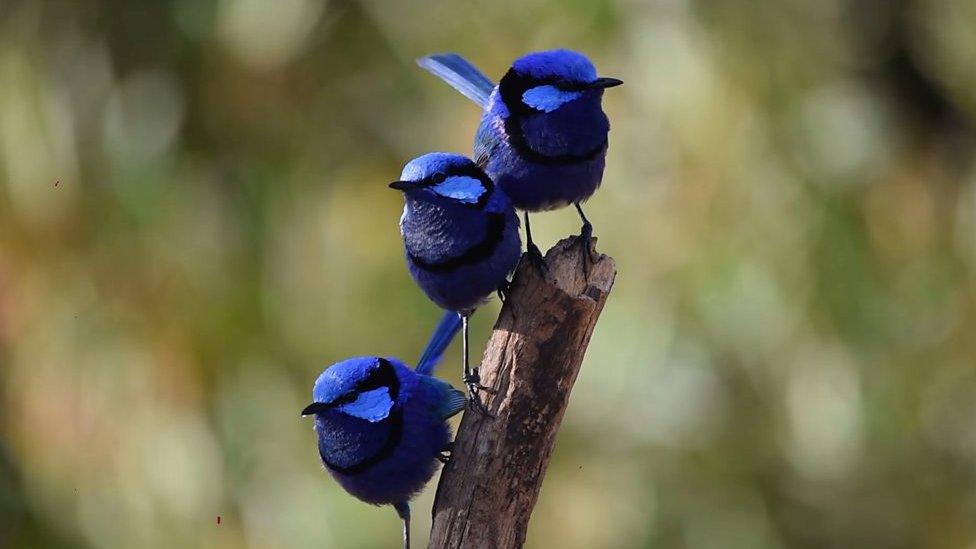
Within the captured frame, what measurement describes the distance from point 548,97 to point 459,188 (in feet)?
0.74

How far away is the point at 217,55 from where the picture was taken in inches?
212

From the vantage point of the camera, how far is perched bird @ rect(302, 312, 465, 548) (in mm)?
2467

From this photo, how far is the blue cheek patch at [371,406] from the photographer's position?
2463mm

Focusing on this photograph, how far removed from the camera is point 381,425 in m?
2.52

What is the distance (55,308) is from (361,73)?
160 cm

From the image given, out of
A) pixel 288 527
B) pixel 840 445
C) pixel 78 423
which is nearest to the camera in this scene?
pixel 840 445

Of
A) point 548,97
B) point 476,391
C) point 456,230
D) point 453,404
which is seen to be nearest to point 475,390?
point 476,391

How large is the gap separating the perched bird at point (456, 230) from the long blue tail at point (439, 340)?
0.43 m

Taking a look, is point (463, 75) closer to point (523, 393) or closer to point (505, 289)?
point (505, 289)

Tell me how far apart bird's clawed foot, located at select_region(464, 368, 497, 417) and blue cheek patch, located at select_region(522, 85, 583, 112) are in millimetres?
492

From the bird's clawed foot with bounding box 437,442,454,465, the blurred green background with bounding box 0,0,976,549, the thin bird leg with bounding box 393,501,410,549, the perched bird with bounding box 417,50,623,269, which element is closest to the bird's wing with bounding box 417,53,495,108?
the perched bird with bounding box 417,50,623,269

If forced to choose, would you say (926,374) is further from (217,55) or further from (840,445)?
(217,55)

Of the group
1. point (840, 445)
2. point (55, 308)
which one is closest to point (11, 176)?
point (55, 308)


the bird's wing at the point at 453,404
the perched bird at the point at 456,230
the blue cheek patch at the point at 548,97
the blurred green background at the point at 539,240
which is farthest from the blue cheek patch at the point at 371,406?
the blurred green background at the point at 539,240
